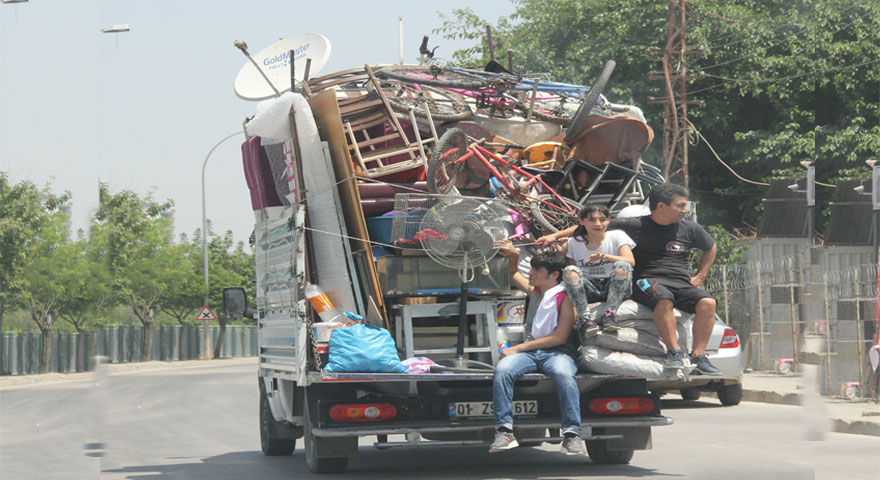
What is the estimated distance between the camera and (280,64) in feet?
34.1

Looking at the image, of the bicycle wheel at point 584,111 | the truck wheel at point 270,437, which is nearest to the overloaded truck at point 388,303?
the bicycle wheel at point 584,111

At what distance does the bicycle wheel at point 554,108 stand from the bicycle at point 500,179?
707 mm

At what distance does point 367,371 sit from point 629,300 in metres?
1.91

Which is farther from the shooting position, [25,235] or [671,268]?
[671,268]

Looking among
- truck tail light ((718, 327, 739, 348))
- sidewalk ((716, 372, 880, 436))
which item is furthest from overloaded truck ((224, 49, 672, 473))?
truck tail light ((718, 327, 739, 348))

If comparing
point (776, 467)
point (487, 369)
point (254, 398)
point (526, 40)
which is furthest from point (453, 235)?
point (526, 40)

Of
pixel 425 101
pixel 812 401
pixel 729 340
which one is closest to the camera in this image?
pixel 812 401

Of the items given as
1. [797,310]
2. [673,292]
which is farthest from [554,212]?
[797,310]

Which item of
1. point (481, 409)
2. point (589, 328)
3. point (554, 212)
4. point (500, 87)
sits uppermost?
point (500, 87)

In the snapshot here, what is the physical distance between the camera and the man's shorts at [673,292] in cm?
770

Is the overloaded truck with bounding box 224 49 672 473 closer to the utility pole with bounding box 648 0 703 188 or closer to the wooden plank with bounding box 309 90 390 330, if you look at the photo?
the wooden plank with bounding box 309 90 390 330

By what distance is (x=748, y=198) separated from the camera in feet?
101

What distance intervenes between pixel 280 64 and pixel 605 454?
180 inches

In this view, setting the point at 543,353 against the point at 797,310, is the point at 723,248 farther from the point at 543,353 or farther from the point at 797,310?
the point at 543,353
